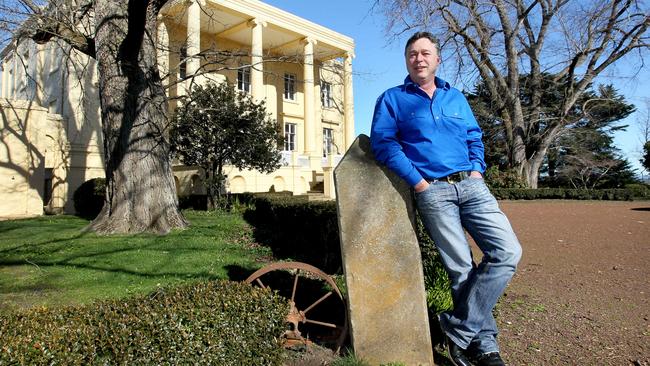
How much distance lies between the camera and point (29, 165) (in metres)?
16.7

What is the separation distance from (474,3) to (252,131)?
12.1 metres

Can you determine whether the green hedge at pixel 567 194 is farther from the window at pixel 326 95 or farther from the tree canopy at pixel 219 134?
the window at pixel 326 95

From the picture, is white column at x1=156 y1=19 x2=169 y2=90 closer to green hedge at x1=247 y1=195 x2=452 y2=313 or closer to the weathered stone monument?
green hedge at x1=247 y1=195 x2=452 y2=313

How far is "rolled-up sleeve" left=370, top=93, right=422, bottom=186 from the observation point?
268 cm

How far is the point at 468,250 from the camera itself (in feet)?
9.12

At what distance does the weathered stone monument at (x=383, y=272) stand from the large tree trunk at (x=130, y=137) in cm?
682

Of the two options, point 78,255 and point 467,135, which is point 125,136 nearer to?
point 78,255

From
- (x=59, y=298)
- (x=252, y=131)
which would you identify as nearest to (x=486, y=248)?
(x=59, y=298)

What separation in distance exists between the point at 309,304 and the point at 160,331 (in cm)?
204

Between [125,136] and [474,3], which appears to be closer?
[125,136]

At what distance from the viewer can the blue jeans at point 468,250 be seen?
2621 millimetres

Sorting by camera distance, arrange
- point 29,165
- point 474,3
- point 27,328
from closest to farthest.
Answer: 1. point 27,328
2. point 29,165
3. point 474,3

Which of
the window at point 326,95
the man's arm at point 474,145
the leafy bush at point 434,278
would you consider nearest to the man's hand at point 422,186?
the man's arm at point 474,145

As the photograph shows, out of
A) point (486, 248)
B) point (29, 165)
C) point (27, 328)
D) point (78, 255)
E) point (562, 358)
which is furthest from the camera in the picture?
point (29, 165)
